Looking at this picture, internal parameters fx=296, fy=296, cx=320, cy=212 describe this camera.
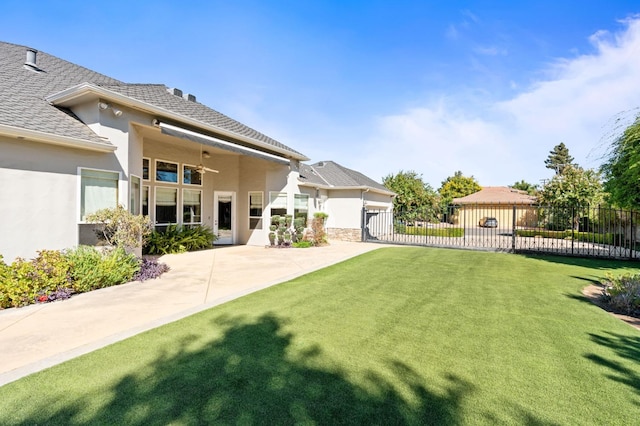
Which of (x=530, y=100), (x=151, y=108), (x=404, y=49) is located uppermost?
(x=404, y=49)

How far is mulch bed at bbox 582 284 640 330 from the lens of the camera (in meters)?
5.75

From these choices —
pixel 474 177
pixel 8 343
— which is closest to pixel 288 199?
pixel 8 343

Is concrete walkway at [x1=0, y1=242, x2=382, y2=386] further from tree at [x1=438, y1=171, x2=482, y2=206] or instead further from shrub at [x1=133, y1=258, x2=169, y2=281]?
tree at [x1=438, y1=171, x2=482, y2=206]

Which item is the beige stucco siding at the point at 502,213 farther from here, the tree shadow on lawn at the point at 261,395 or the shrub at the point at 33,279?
the shrub at the point at 33,279

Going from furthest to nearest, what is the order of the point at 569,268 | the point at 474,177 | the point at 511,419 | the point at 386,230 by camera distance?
the point at 474,177
the point at 386,230
the point at 569,268
the point at 511,419

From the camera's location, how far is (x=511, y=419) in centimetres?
283

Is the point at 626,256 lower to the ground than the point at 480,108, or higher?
lower

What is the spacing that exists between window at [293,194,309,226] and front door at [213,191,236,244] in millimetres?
3439

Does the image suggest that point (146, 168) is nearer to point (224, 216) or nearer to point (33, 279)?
point (224, 216)

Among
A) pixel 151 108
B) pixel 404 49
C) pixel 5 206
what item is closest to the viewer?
pixel 5 206

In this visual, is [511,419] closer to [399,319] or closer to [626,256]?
[399,319]

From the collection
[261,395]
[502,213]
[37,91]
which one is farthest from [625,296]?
[502,213]

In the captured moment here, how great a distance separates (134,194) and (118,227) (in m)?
1.97

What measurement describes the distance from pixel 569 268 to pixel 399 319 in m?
9.75
